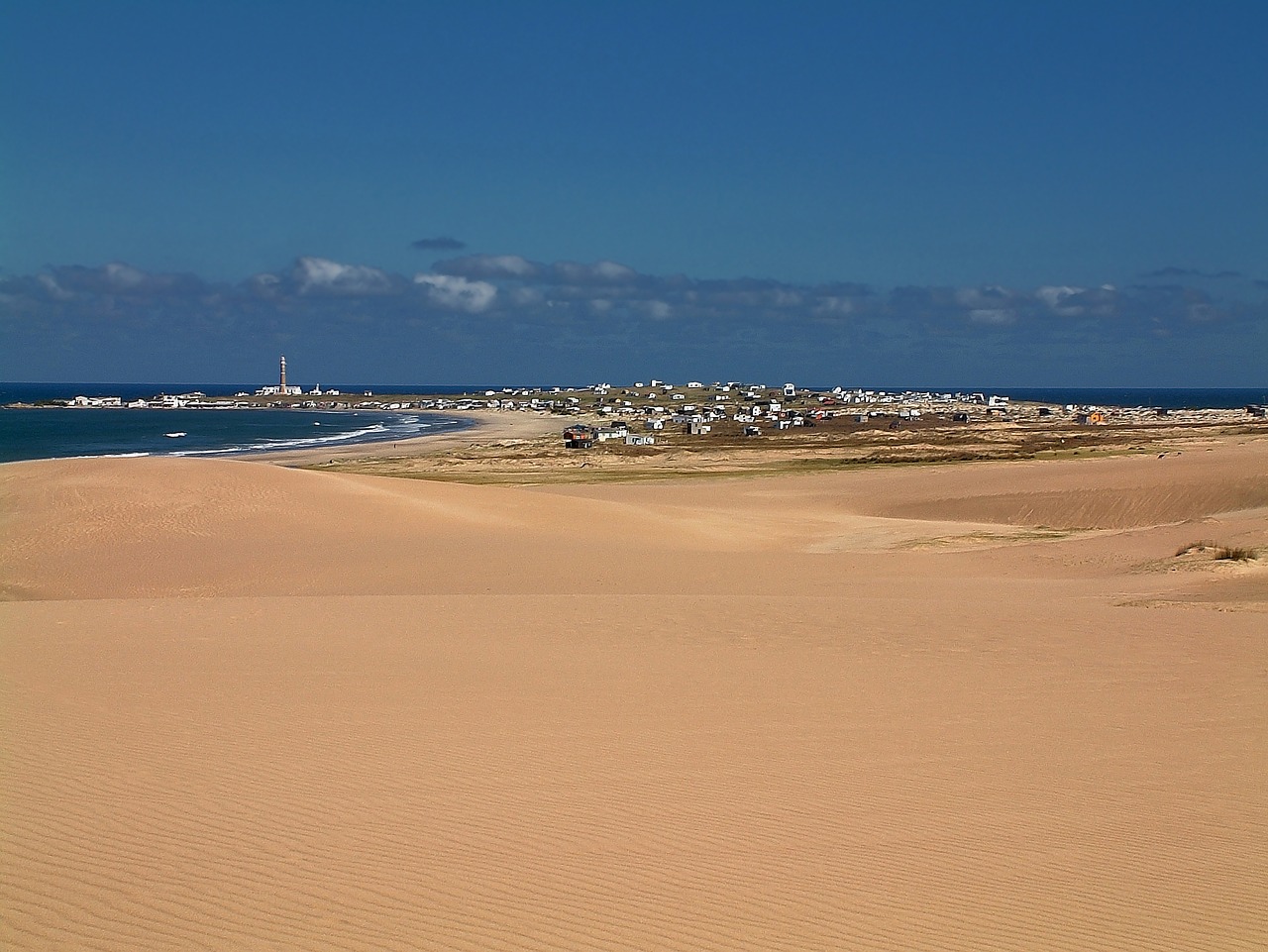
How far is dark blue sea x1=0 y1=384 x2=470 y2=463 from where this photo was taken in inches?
3029

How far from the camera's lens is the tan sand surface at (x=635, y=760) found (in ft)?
18.9

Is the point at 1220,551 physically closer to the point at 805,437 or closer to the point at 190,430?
the point at 805,437

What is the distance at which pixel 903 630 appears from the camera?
14305 millimetres

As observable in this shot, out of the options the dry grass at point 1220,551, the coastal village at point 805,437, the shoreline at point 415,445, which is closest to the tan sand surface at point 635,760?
the dry grass at point 1220,551

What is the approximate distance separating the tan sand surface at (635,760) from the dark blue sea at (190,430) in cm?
4848

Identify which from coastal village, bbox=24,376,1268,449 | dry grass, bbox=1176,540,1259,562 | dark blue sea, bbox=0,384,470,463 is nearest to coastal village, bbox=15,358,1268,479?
coastal village, bbox=24,376,1268,449

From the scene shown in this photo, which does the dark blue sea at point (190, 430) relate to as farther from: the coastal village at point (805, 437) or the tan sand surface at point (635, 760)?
the tan sand surface at point (635, 760)

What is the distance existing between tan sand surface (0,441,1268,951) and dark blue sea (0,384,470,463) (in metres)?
48.5

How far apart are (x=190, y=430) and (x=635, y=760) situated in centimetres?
10491

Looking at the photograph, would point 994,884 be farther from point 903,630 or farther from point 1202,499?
point 1202,499

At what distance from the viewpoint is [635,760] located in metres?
8.48

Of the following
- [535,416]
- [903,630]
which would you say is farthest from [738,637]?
[535,416]

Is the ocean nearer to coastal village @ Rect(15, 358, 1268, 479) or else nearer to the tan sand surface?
coastal village @ Rect(15, 358, 1268, 479)

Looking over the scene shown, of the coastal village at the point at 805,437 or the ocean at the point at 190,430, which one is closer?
the coastal village at the point at 805,437
